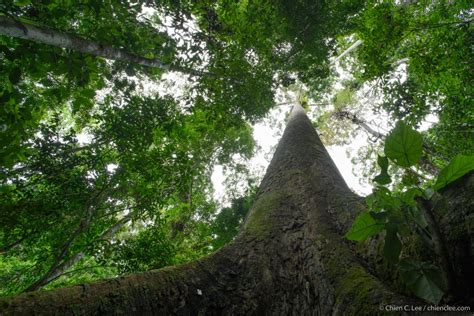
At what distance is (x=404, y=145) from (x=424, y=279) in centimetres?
54

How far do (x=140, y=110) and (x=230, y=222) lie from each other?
9.93ft

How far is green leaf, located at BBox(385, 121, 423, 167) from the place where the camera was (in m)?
1.28

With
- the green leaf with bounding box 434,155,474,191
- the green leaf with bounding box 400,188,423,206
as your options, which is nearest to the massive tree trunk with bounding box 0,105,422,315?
the green leaf with bounding box 400,188,423,206

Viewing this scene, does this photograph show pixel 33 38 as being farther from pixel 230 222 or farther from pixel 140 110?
pixel 230 222

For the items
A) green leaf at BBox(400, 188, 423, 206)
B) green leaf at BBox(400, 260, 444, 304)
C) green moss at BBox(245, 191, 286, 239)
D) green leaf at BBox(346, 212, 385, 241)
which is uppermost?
green moss at BBox(245, 191, 286, 239)

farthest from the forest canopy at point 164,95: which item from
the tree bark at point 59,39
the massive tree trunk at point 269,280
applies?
the massive tree trunk at point 269,280

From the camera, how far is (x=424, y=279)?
1162mm

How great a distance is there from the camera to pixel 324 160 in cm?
339

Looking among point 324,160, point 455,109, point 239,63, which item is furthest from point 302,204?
point 455,109

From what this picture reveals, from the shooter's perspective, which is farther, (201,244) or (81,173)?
(201,244)

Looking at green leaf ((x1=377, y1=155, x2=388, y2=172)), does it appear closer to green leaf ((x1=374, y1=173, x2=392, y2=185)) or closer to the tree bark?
green leaf ((x1=374, y1=173, x2=392, y2=185))

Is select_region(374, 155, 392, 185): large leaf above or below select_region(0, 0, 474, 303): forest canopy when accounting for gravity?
below

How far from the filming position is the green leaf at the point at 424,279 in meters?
1.12

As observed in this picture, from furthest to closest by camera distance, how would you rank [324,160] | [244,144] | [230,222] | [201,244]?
[244,144] → [201,244] → [230,222] → [324,160]
